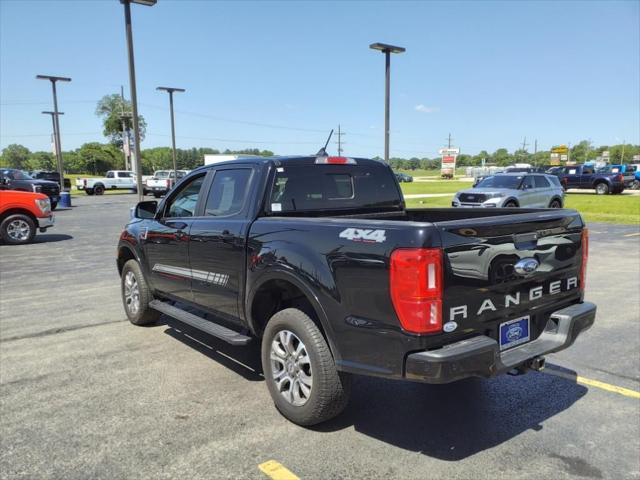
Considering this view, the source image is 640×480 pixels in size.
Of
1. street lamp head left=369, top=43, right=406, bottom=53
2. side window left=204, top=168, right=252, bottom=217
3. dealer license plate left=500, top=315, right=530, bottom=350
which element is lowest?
dealer license plate left=500, top=315, right=530, bottom=350

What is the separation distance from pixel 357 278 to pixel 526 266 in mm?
1108

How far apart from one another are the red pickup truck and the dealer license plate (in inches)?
504

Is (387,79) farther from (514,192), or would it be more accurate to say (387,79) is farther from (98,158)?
(98,158)

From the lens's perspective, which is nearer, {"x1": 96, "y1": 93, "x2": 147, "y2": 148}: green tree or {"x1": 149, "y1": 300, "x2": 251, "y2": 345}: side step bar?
{"x1": 149, "y1": 300, "x2": 251, "y2": 345}: side step bar

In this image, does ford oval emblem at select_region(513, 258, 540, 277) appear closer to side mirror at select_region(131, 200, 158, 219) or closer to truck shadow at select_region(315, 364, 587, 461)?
truck shadow at select_region(315, 364, 587, 461)

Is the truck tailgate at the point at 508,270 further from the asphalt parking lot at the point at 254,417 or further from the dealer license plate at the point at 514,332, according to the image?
the asphalt parking lot at the point at 254,417

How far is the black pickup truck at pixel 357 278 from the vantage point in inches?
108

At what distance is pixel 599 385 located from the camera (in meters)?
4.11

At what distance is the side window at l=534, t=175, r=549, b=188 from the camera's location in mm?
18875

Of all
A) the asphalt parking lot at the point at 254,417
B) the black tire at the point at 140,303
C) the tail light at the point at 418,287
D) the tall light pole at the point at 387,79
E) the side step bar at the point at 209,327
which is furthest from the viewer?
the tall light pole at the point at 387,79

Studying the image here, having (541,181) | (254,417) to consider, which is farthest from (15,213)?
(541,181)

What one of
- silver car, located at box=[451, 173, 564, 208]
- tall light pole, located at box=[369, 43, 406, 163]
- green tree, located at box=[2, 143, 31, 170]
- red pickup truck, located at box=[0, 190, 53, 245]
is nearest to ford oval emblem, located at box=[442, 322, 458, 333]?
red pickup truck, located at box=[0, 190, 53, 245]

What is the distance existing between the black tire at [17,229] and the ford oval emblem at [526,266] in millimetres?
13115

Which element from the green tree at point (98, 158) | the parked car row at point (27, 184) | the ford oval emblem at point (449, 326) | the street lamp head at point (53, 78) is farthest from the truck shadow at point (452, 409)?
the green tree at point (98, 158)
